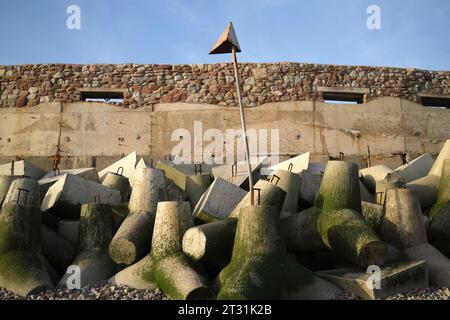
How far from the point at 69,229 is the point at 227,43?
247 centimetres

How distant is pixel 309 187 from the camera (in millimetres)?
5355

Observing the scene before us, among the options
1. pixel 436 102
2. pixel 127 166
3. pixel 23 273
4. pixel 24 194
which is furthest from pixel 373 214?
pixel 436 102

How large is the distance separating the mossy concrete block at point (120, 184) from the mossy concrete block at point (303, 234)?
7.42 ft

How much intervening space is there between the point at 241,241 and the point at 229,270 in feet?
0.82

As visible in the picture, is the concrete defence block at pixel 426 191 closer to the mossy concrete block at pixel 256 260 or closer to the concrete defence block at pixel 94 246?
the mossy concrete block at pixel 256 260

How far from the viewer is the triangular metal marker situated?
4.46m

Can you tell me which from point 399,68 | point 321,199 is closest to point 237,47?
point 321,199

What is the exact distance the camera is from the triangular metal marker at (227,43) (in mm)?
4457

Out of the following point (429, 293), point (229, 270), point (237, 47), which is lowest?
point (429, 293)

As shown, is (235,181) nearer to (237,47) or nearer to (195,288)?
(237,47)

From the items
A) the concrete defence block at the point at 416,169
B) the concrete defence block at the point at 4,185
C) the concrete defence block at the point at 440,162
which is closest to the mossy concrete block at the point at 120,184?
the concrete defence block at the point at 4,185

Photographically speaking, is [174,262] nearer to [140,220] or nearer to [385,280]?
[140,220]

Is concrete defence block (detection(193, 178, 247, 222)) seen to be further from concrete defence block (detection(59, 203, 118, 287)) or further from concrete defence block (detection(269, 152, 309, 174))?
concrete defence block (detection(269, 152, 309, 174))
